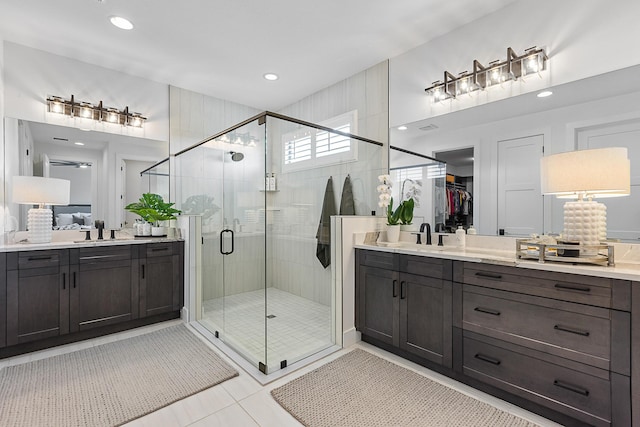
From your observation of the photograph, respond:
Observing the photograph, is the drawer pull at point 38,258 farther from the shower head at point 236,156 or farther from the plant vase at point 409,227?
the plant vase at point 409,227

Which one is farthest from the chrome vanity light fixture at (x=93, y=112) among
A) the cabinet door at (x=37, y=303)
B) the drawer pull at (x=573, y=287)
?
the drawer pull at (x=573, y=287)

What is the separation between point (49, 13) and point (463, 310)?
399cm

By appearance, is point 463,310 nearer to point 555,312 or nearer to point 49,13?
point 555,312

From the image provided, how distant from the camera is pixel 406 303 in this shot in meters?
2.31

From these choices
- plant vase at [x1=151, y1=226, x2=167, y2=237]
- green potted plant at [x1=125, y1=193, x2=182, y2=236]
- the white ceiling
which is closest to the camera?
the white ceiling

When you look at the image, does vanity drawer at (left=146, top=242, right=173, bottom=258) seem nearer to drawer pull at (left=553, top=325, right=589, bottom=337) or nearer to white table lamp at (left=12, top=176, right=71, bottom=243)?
white table lamp at (left=12, top=176, right=71, bottom=243)

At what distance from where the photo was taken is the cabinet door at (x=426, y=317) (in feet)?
6.81

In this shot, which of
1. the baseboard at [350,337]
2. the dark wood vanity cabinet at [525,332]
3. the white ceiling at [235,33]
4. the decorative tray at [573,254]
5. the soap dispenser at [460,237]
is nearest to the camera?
the dark wood vanity cabinet at [525,332]

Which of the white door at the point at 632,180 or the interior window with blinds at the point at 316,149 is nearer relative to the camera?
the white door at the point at 632,180

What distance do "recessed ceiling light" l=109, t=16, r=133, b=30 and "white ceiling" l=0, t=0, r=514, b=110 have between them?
59 mm

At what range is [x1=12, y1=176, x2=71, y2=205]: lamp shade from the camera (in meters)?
2.58

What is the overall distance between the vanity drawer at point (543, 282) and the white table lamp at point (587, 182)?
0.32 meters

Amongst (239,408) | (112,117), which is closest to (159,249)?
(112,117)

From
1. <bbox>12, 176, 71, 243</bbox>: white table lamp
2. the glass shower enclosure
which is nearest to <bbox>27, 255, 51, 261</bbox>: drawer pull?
<bbox>12, 176, 71, 243</bbox>: white table lamp
